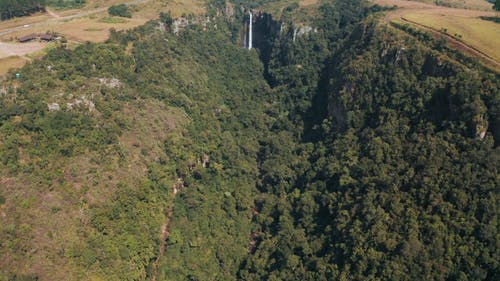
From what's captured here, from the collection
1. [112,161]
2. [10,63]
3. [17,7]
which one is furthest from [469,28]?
[17,7]

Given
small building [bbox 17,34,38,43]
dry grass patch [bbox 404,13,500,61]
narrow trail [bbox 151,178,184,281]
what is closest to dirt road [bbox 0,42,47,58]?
small building [bbox 17,34,38,43]

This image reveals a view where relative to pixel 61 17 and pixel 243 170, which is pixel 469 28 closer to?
pixel 243 170

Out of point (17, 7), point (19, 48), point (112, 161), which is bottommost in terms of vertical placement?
point (112, 161)

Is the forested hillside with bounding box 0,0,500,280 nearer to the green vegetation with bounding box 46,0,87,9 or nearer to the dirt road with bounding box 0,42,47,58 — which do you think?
the dirt road with bounding box 0,42,47,58

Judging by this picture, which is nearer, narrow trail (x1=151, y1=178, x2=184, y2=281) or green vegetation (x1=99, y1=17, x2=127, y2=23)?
narrow trail (x1=151, y1=178, x2=184, y2=281)

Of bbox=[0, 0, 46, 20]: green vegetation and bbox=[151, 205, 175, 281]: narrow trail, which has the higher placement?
bbox=[0, 0, 46, 20]: green vegetation

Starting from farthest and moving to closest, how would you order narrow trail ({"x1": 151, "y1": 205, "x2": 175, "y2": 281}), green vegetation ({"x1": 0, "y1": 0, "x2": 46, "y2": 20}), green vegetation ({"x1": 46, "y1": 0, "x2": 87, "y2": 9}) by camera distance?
green vegetation ({"x1": 46, "y1": 0, "x2": 87, "y2": 9})
green vegetation ({"x1": 0, "y1": 0, "x2": 46, "y2": 20})
narrow trail ({"x1": 151, "y1": 205, "x2": 175, "y2": 281})

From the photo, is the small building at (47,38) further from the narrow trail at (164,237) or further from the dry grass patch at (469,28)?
the dry grass patch at (469,28)
